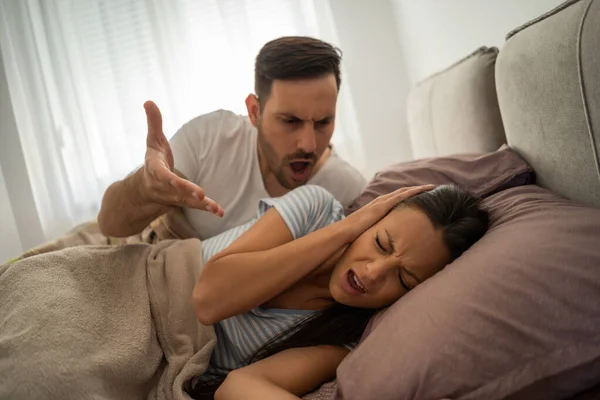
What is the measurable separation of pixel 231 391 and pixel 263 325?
0.68 ft

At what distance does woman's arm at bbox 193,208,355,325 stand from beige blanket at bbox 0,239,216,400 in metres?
0.11

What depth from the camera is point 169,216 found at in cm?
162

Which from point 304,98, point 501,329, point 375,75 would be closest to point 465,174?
point 304,98

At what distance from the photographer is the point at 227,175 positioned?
1676 mm

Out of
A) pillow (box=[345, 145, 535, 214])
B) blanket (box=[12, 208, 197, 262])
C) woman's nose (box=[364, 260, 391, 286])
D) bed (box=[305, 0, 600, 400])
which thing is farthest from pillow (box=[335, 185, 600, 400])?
blanket (box=[12, 208, 197, 262])

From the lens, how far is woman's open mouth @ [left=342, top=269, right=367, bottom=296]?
952mm

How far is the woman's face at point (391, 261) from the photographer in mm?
944

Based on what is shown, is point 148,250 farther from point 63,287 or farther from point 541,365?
point 541,365

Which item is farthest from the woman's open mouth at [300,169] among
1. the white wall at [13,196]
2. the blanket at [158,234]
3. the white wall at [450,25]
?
the white wall at [13,196]

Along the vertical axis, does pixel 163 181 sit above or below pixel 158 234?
above

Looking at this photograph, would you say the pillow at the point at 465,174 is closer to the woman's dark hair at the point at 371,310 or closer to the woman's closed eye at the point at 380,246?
the woman's dark hair at the point at 371,310

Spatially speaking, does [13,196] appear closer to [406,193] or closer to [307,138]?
[307,138]

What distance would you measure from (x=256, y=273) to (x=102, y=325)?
0.33 metres

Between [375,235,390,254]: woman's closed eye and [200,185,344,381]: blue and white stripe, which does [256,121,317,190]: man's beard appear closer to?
[200,185,344,381]: blue and white stripe
